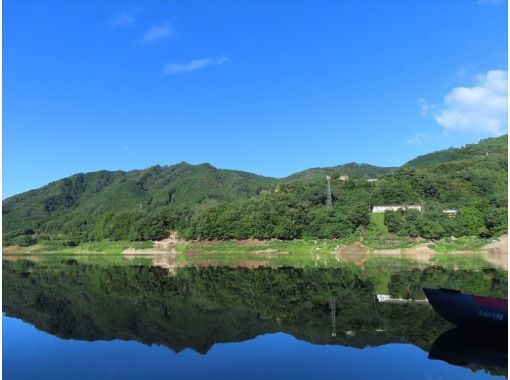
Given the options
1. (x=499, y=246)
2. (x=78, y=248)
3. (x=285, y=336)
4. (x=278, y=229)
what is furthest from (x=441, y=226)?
(x=78, y=248)

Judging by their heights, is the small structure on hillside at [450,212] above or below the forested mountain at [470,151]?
below

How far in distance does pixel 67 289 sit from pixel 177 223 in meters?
74.1

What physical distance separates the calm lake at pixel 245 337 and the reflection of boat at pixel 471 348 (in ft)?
0.09

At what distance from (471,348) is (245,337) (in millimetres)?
6911

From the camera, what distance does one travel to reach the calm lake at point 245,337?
11.1 m

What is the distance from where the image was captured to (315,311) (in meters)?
18.2

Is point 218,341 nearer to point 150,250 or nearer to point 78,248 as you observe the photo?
point 150,250

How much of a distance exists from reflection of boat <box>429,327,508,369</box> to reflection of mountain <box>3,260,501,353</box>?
1.78ft

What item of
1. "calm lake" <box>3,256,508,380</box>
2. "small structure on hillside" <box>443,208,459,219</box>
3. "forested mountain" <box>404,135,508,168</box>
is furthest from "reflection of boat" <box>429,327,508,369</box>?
"forested mountain" <box>404,135,508,168</box>

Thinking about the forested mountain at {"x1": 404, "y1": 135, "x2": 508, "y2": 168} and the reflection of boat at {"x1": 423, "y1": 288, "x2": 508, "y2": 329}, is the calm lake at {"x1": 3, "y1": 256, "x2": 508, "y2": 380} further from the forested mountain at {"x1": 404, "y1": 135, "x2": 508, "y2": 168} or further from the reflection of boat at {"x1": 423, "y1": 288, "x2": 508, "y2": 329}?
the forested mountain at {"x1": 404, "y1": 135, "x2": 508, "y2": 168}

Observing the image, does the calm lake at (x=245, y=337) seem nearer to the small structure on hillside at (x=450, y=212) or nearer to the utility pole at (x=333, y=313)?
the utility pole at (x=333, y=313)

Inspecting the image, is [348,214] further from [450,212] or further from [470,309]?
[470,309]

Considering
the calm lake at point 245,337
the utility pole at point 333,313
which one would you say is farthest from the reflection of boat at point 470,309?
the utility pole at point 333,313

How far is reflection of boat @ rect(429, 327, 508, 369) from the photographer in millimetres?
10898
